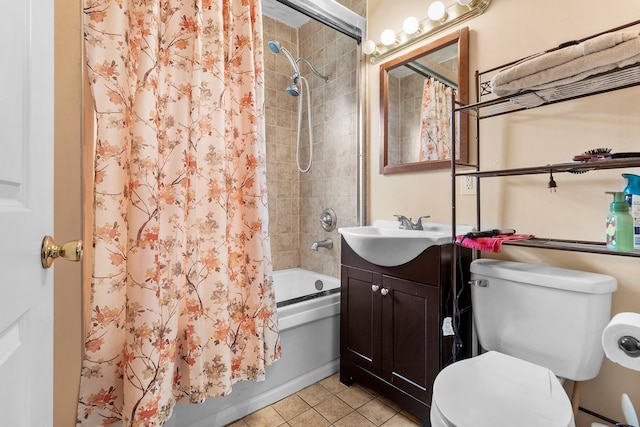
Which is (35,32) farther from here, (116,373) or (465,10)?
(465,10)

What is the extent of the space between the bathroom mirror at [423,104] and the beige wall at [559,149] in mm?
87

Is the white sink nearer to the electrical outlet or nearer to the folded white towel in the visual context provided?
the electrical outlet

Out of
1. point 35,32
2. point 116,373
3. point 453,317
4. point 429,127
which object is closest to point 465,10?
point 429,127

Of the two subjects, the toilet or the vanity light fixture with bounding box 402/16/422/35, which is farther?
the vanity light fixture with bounding box 402/16/422/35

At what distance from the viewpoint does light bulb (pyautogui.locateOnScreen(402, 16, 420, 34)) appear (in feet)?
5.65

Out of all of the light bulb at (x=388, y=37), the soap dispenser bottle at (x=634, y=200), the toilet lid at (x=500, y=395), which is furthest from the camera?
the light bulb at (x=388, y=37)

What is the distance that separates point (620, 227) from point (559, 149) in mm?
414

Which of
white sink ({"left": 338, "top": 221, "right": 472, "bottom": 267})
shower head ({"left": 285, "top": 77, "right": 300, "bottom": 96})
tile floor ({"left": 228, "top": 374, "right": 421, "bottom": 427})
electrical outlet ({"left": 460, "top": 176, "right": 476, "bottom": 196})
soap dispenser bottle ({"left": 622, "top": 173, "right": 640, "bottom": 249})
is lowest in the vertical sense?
tile floor ({"left": 228, "top": 374, "right": 421, "bottom": 427})

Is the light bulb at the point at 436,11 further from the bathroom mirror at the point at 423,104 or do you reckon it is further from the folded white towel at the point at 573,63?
the folded white towel at the point at 573,63

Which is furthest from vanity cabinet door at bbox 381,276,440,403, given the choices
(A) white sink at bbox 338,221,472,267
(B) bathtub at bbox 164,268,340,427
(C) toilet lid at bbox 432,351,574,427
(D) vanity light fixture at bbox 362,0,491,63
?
(D) vanity light fixture at bbox 362,0,491,63

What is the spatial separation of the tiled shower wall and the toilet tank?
1025 mm

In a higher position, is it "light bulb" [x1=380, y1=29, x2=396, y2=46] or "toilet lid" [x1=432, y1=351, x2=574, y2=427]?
"light bulb" [x1=380, y1=29, x2=396, y2=46]

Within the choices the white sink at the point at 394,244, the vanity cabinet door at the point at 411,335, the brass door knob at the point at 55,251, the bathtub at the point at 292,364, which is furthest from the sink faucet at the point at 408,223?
the brass door knob at the point at 55,251

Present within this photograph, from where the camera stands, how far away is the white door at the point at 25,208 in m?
0.44
